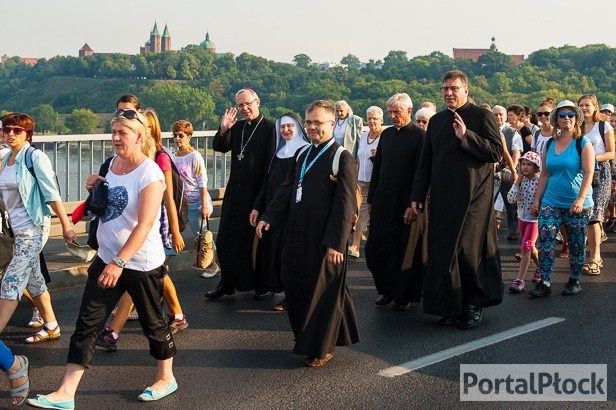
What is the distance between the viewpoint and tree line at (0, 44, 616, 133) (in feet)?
251

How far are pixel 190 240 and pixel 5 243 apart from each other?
212 inches

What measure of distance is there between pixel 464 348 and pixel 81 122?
61181 millimetres

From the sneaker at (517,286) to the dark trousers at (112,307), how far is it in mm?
4100

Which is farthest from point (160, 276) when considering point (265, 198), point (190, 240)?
point (190, 240)

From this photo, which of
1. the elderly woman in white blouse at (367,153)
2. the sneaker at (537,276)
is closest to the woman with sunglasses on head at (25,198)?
the sneaker at (537,276)

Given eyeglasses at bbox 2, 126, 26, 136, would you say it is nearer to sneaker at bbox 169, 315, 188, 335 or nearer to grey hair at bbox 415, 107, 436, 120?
sneaker at bbox 169, 315, 188, 335

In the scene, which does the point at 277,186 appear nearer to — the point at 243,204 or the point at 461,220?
the point at 243,204

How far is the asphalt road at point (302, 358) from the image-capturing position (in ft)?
17.4

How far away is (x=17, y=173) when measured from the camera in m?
6.30

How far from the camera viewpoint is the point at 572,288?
27.3ft

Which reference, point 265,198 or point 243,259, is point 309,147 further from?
point 243,259

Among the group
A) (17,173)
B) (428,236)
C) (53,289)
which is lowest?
(53,289)

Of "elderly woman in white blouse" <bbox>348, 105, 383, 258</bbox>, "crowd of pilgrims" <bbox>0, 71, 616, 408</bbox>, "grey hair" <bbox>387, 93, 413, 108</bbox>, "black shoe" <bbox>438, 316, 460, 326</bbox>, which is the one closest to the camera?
"crowd of pilgrims" <bbox>0, 71, 616, 408</bbox>

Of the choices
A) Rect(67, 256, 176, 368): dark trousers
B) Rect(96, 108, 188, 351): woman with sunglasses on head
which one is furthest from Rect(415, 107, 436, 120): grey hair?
Rect(67, 256, 176, 368): dark trousers
